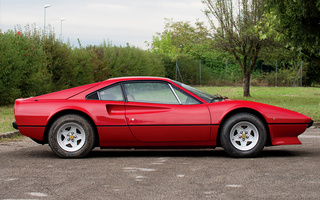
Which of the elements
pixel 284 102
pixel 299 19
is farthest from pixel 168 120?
pixel 284 102

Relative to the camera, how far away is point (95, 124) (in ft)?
22.8

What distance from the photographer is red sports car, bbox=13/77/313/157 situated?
689 centimetres

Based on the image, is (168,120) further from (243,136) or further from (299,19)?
(299,19)

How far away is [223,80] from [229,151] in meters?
33.1

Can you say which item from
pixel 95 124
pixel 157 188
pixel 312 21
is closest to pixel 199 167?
pixel 157 188

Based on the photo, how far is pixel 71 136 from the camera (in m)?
6.94

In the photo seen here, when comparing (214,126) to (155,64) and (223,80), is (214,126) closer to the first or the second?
(155,64)

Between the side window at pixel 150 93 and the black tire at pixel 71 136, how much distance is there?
2.81 feet

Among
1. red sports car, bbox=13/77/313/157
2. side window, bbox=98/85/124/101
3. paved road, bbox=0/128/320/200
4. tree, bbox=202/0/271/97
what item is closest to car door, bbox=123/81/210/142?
red sports car, bbox=13/77/313/157

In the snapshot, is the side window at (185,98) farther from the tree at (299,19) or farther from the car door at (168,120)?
the tree at (299,19)

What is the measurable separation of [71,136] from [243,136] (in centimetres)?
269

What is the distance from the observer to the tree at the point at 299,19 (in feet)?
44.9

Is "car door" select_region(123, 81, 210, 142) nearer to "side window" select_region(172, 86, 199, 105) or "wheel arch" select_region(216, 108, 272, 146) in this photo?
"side window" select_region(172, 86, 199, 105)

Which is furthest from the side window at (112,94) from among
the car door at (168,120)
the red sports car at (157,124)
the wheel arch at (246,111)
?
the wheel arch at (246,111)
